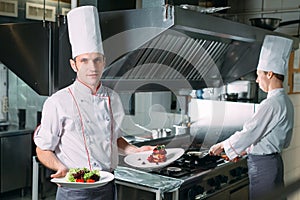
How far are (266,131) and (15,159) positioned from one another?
1.43 meters

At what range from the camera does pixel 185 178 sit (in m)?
1.34

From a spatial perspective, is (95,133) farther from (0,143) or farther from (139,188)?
(0,143)

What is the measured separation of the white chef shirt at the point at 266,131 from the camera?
1.66 metres

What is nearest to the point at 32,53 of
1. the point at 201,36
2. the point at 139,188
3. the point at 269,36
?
the point at 139,188

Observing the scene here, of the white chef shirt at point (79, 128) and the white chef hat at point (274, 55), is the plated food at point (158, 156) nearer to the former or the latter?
the white chef shirt at point (79, 128)

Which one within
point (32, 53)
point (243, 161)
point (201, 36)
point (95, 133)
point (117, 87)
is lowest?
point (243, 161)

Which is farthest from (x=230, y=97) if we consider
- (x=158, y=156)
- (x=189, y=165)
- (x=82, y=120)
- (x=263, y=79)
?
(x=82, y=120)

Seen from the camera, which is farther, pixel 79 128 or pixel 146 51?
pixel 146 51

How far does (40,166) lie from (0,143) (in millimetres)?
814

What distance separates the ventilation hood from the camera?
111 centimetres

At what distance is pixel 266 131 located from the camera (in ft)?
5.44

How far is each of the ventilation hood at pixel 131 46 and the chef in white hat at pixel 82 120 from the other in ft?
0.28

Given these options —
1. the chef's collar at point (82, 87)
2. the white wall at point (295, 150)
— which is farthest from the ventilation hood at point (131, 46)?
the white wall at point (295, 150)

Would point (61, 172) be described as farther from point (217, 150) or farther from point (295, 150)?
point (295, 150)
